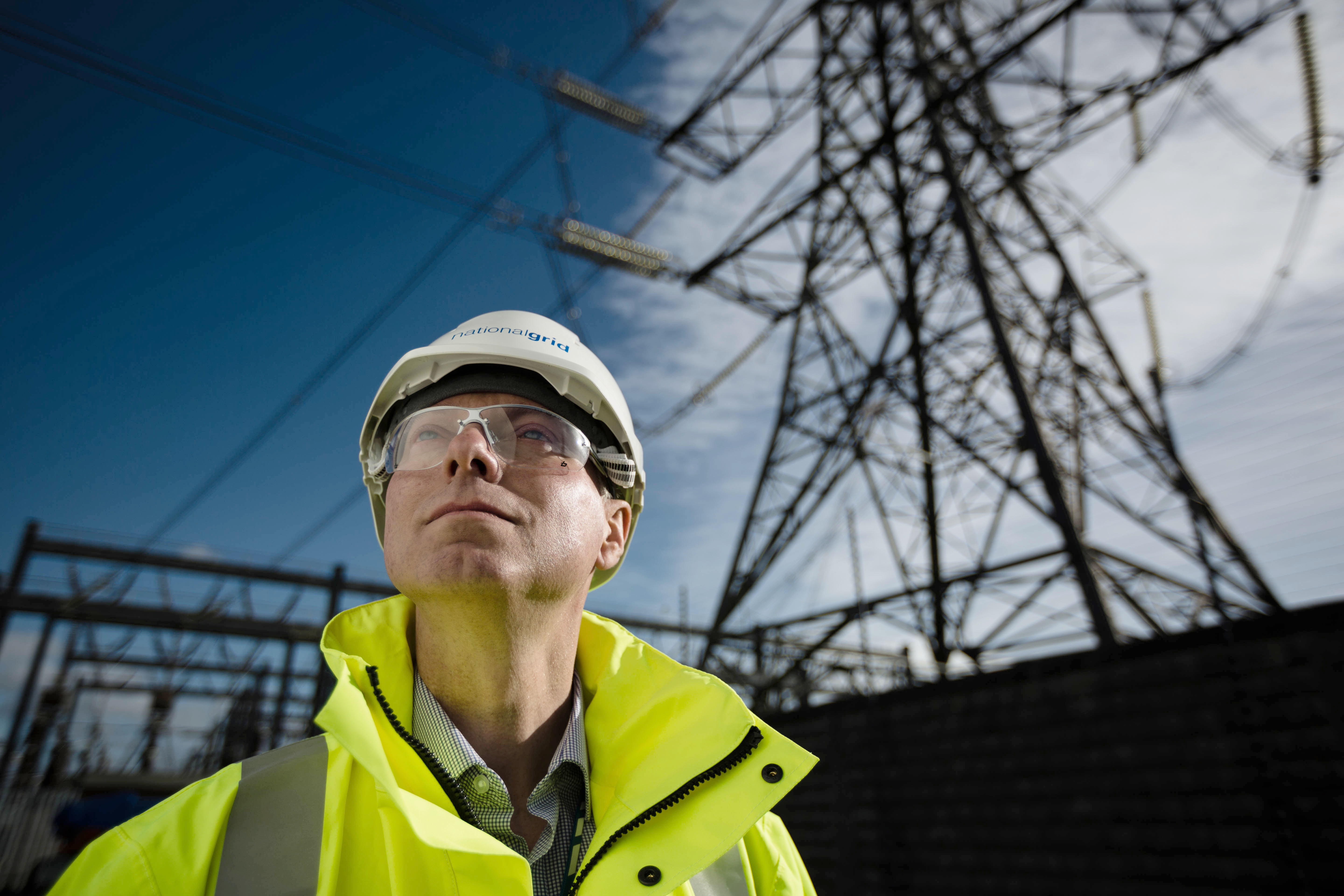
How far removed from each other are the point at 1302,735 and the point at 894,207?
26.9 feet

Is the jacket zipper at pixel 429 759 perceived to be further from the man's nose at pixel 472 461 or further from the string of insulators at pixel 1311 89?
the string of insulators at pixel 1311 89

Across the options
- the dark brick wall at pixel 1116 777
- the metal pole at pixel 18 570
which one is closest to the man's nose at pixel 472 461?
the dark brick wall at pixel 1116 777

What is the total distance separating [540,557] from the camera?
5.55 ft

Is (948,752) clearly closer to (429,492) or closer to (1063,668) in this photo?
(1063,668)

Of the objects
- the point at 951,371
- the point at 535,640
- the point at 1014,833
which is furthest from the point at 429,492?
the point at 951,371

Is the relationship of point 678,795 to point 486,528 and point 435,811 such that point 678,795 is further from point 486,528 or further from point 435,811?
point 486,528

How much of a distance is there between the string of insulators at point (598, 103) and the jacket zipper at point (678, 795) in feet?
46.1

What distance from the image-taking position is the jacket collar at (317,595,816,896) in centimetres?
126

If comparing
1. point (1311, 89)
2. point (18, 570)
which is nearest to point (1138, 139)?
point (1311, 89)

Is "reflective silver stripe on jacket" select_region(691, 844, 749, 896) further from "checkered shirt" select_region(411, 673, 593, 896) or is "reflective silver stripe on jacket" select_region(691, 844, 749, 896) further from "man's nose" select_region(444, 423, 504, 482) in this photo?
"man's nose" select_region(444, 423, 504, 482)

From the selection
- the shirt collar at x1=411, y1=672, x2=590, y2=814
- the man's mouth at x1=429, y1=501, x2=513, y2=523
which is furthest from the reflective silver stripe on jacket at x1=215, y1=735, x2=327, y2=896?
the man's mouth at x1=429, y1=501, x2=513, y2=523

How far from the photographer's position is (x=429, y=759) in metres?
1.48

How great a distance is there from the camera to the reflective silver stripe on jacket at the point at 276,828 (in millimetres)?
1174

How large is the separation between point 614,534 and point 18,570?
19.5 meters
